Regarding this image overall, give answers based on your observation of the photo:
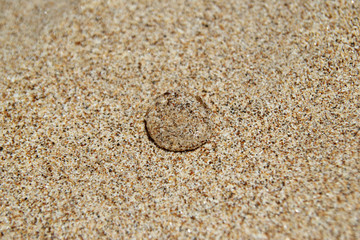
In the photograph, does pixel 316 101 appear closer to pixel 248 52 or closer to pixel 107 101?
A: pixel 248 52

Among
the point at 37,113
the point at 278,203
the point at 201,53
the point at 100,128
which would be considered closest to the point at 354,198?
the point at 278,203

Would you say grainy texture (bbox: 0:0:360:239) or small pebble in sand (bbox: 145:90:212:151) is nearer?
grainy texture (bbox: 0:0:360:239)

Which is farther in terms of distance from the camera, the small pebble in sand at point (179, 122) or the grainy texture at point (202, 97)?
the small pebble in sand at point (179, 122)

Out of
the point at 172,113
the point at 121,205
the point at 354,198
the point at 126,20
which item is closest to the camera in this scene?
the point at 354,198
